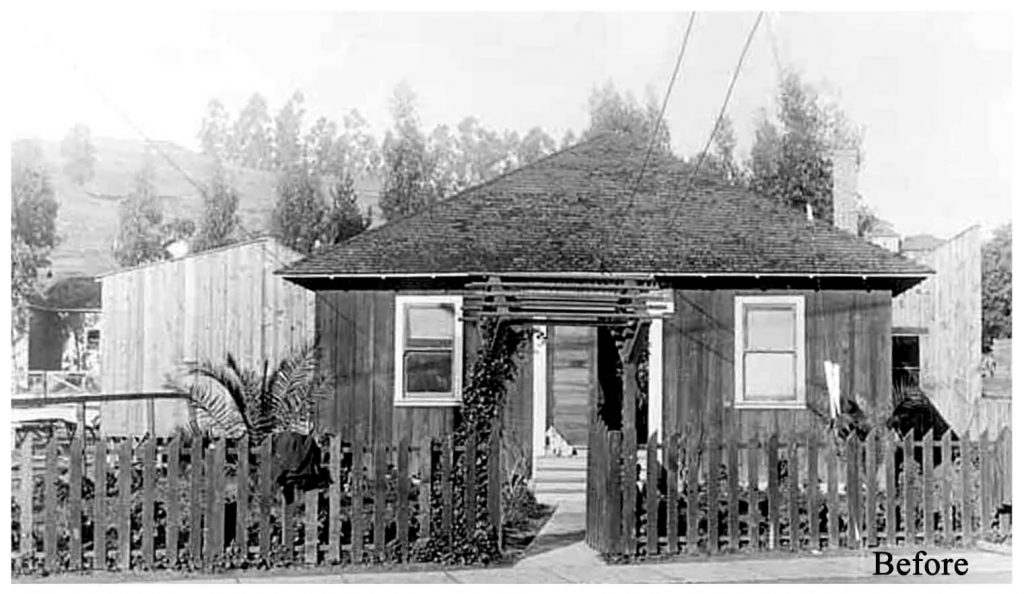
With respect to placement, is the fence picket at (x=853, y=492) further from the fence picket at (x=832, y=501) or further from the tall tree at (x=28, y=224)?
the tall tree at (x=28, y=224)

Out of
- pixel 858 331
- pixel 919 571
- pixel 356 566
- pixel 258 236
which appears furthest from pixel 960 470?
pixel 258 236

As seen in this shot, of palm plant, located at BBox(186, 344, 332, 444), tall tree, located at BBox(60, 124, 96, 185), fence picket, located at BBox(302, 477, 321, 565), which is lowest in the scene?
fence picket, located at BBox(302, 477, 321, 565)

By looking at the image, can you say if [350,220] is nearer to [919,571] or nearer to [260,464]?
[260,464]

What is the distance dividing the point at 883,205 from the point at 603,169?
11.3 feet

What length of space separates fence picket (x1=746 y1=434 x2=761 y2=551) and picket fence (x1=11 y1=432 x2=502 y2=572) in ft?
7.82

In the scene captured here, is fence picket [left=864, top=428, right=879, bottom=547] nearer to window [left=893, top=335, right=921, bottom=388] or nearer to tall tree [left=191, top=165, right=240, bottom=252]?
window [left=893, top=335, right=921, bottom=388]

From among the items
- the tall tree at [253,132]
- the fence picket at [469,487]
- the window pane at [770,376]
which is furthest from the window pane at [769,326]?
the tall tree at [253,132]

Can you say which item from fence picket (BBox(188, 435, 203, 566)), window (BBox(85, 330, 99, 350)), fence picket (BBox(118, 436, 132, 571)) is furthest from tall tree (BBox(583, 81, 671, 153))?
fence picket (BBox(118, 436, 132, 571))

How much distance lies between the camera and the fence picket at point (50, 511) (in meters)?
12.2

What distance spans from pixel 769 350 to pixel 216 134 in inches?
274

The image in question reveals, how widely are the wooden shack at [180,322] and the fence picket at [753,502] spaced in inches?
236

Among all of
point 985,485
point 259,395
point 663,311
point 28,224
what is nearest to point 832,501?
point 985,485

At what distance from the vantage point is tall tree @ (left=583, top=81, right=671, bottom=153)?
52.3 ft

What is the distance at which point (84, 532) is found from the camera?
12.6 meters
